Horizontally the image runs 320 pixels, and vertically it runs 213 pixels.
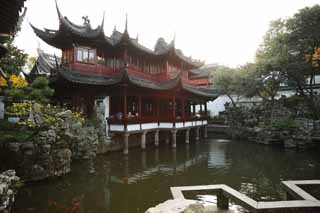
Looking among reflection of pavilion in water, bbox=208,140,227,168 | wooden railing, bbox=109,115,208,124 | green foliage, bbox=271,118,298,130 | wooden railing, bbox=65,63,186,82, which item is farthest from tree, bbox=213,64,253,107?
reflection of pavilion in water, bbox=208,140,227,168

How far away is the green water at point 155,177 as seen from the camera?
248 inches

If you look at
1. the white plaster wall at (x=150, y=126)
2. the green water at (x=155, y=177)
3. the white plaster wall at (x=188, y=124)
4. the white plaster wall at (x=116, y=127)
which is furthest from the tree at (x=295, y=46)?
the white plaster wall at (x=116, y=127)

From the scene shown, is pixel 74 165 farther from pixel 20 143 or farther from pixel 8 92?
pixel 8 92

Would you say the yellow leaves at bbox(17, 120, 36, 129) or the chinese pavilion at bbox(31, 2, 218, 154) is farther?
the chinese pavilion at bbox(31, 2, 218, 154)

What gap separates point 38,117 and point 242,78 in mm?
16739

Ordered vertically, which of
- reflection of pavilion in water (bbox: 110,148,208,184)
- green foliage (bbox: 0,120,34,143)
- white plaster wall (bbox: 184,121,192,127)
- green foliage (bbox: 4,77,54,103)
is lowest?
reflection of pavilion in water (bbox: 110,148,208,184)

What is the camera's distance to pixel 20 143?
23.8 ft

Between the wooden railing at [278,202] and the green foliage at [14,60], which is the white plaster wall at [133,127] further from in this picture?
the green foliage at [14,60]

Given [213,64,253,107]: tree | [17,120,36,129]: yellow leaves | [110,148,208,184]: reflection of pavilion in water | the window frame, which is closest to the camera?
[17,120,36,129]: yellow leaves

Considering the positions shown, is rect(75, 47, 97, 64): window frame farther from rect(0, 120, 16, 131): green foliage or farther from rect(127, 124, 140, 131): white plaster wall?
rect(0, 120, 16, 131): green foliage

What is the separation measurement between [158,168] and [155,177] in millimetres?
1412

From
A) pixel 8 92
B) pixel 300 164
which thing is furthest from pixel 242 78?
pixel 8 92

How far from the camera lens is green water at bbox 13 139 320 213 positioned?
629 cm

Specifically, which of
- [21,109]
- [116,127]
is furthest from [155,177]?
[21,109]
